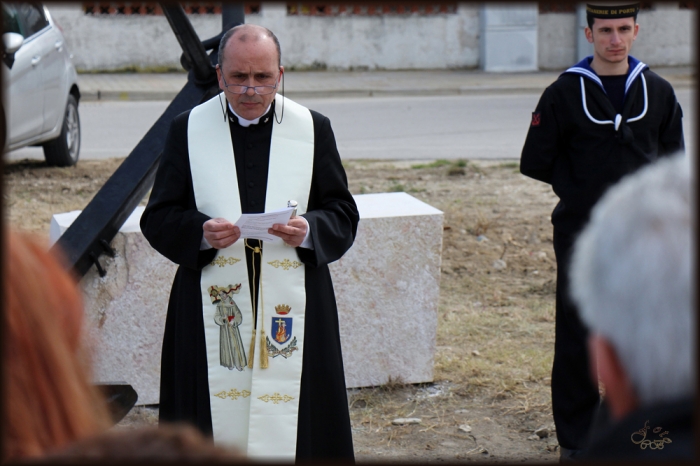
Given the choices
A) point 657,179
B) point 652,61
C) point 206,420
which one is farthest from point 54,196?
point 652,61

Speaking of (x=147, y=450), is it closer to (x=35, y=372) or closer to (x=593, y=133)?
(x=35, y=372)

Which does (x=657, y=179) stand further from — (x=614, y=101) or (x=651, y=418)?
(x=614, y=101)

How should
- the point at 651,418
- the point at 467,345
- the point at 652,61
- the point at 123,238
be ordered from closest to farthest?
the point at 651,418 → the point at 123,238 → the point at 467,345 → the point at 652,61

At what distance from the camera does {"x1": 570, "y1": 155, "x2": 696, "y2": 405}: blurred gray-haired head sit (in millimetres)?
1127

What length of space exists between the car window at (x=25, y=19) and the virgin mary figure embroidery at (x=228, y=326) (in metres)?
5.52

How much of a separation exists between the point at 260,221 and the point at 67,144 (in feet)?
21.7

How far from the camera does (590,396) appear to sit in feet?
12.7

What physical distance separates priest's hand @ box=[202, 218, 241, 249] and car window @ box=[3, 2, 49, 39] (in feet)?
18.4

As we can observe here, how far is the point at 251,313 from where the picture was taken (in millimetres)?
3188

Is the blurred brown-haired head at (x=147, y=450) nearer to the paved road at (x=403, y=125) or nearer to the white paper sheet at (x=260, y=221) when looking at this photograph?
the white paper sheet at (x=260, y=221)

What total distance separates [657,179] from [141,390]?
3746mm

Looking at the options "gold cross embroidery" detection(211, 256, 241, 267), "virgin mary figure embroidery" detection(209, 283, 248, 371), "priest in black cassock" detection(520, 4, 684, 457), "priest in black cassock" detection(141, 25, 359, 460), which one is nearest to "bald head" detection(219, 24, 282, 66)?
"priest in black cassock" detection(141, 25, 359, 460)

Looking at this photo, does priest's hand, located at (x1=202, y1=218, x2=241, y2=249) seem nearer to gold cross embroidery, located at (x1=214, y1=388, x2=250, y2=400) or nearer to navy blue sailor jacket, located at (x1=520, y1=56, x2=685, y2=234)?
gold cross embroidery, located at (x1=214, y1=388, x2=250, y2=400)

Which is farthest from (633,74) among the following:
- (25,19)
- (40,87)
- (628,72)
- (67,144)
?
(67,144)
